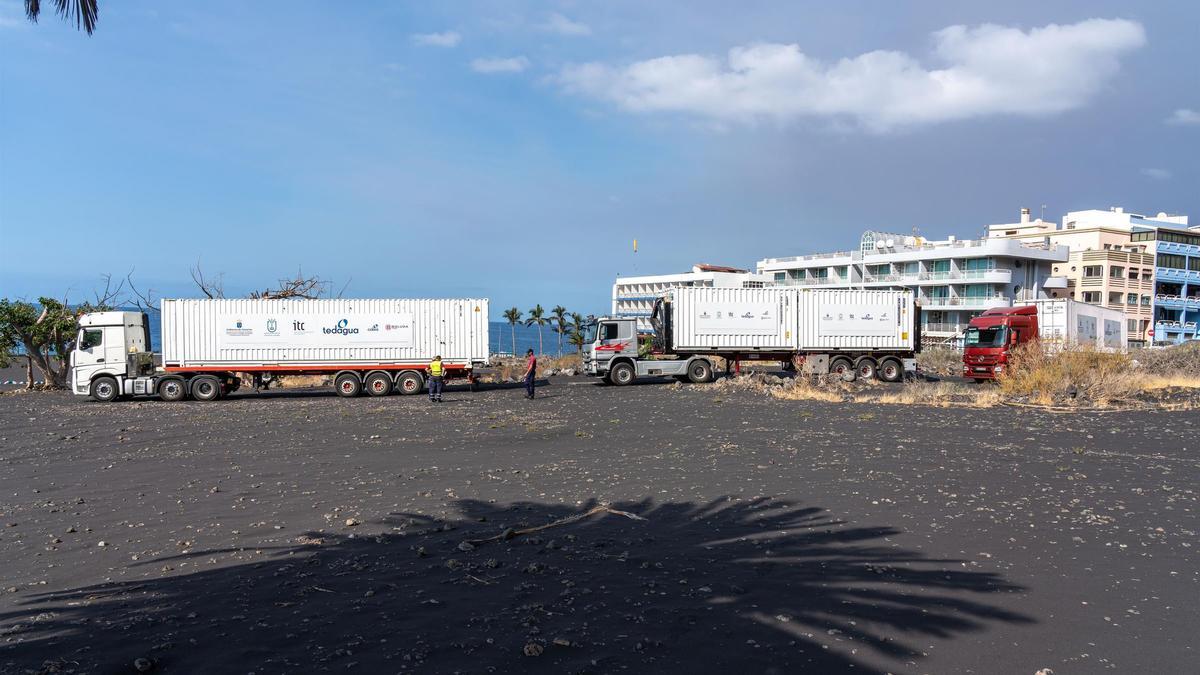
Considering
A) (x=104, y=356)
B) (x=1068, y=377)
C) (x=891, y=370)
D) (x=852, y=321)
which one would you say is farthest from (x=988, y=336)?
(x=104, y=356)

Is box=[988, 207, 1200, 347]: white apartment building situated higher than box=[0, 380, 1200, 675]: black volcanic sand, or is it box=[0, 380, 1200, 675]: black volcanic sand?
box=[988, 207, 1200, 347]: white apartment building

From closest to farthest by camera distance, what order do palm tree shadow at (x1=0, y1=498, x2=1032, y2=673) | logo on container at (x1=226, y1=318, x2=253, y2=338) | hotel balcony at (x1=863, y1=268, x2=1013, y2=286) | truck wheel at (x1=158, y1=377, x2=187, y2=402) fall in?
palm tree shadow at (x1=0, y1=498, x2=1032, y2=673), truck wheel at (x1=158, y1=377, x2=187, y2=402), logo on container at (x1=226, y1=318, x2=253, y2=338), hotel balcony at (x1=863, y1=268, x2=1013, y2=286)

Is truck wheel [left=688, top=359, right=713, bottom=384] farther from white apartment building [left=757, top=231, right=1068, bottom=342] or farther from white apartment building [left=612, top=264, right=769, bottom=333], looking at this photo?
white apartment building [left=612, top=264, right=769, bottom=333]

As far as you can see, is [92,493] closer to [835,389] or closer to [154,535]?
[154,535]

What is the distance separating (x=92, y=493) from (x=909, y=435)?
41.4ft

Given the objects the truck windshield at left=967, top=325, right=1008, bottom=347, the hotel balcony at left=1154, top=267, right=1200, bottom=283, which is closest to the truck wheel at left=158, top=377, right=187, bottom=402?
the truck windshield at left=967, top=325, right=1008, bottom=347

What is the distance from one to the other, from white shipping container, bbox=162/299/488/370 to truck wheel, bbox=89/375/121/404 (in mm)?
1595

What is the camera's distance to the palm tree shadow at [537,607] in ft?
14.7

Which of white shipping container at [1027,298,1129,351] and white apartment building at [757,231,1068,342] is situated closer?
white shipping container at [1027,298,1129,351]

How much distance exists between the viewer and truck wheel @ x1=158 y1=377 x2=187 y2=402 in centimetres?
2483

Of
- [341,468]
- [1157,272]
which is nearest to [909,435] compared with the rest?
[341,468]

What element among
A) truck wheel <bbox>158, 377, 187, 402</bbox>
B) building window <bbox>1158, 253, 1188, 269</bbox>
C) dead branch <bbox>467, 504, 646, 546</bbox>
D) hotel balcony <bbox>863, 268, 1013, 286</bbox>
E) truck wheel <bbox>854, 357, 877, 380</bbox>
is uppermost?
building window <bbox>1158, 253, 1188, 269</bbox>

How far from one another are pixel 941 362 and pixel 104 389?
36.6 meters

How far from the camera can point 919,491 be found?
9180 mm
